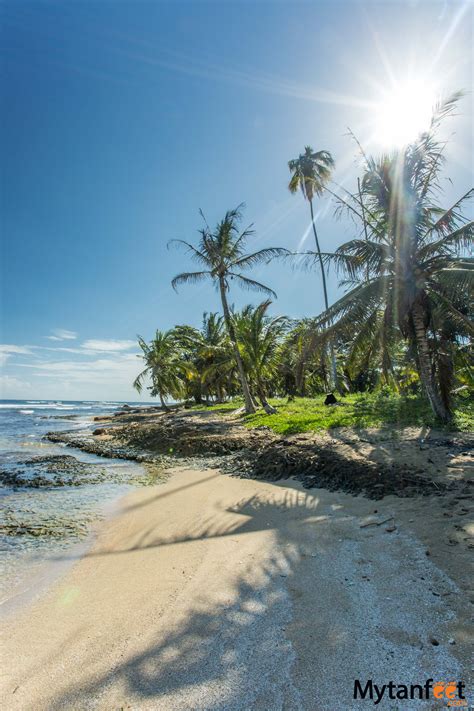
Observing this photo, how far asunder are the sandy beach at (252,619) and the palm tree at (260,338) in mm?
13650

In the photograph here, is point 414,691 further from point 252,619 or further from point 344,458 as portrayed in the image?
point 344,458

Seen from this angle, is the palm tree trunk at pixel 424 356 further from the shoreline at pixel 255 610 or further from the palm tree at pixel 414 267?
the shoreline at pixel 255 610

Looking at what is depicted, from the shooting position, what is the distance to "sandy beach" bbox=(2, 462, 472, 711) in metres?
1.96

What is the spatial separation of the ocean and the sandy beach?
55cm

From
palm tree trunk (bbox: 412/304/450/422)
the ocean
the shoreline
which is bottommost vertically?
the ocean

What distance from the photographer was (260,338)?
18.8m

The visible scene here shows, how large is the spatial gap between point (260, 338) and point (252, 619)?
1660cm

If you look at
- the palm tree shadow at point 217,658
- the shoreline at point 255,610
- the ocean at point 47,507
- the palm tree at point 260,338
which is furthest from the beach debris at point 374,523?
the palm tree at point 260,338

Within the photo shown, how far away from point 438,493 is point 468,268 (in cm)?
709

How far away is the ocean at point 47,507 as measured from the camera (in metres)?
4.09

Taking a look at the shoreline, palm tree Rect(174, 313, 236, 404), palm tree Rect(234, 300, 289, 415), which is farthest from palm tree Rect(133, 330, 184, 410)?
the shoreline

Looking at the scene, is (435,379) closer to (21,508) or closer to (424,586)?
(424,586)

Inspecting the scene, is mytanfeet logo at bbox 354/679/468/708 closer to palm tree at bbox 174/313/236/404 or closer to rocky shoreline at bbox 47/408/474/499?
rocky shoreline at bbox 47/408/474/499

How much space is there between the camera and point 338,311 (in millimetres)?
9805
